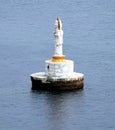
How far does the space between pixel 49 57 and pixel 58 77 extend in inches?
684

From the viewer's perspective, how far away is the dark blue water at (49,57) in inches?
3391

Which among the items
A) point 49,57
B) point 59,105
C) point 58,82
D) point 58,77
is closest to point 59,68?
point 58,77

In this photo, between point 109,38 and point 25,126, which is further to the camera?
point 109,38

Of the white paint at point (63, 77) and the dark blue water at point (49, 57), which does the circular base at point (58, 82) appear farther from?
the dark blue water at point (49, 57)

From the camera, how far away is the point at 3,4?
183 metres

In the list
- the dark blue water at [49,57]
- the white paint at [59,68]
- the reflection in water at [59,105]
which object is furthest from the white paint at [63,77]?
the reflection in water at [59,105]

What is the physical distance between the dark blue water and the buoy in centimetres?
90

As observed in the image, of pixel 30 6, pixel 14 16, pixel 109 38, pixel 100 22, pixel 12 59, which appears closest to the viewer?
pixel 12 59

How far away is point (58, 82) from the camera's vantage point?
95.7m

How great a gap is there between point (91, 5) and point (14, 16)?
74.1 ft

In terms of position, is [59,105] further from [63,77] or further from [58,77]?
[58,77]

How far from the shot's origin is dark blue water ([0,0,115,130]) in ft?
283

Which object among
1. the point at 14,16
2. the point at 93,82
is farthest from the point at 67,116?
the point at 14,16

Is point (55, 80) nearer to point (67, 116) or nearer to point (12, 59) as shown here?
point (67, 116)
